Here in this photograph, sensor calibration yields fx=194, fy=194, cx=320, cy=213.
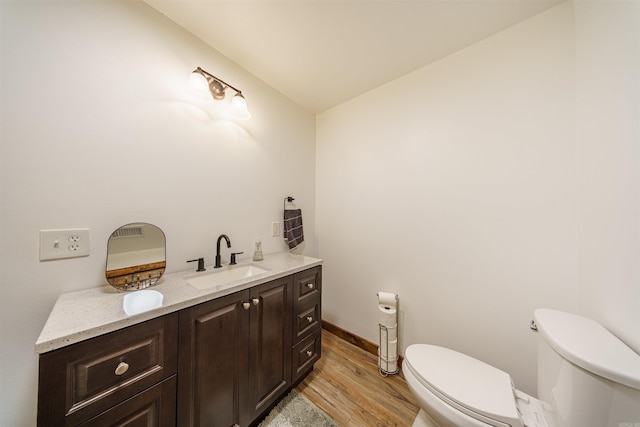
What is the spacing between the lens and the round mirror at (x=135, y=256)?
3.15ft

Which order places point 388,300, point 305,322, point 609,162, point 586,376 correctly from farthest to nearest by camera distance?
Result: point 388,300 → point 305,322 → point 609,162 → point 586,376

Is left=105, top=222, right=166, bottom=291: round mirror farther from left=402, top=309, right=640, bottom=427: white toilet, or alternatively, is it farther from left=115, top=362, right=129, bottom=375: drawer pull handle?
left=402, top=309, right=640, bottom=427: white toilet

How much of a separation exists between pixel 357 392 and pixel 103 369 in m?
1.44

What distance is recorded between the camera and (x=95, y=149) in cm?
95

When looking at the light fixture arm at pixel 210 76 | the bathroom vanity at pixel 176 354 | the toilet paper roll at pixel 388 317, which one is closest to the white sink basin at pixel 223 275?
the bathroom vanity at pixel 176 354

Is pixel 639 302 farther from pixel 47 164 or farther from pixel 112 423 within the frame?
pixel 47 164

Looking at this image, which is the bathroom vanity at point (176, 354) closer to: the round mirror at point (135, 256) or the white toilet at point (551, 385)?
the round mirror at point (135, 256)

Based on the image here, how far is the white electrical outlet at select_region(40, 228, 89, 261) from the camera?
83 cm

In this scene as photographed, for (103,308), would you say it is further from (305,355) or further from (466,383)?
(466,383)

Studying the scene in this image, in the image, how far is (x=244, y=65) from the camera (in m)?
1.54

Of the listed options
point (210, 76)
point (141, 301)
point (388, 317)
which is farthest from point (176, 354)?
point (210, 76)

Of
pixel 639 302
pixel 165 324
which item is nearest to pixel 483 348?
pixel 639 302

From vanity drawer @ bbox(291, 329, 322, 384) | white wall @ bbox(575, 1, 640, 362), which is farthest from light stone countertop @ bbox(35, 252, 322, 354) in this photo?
white wall @ bbox(575, 1, 640, 362)

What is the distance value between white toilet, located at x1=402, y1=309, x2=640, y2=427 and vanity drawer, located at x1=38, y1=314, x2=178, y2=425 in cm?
115
